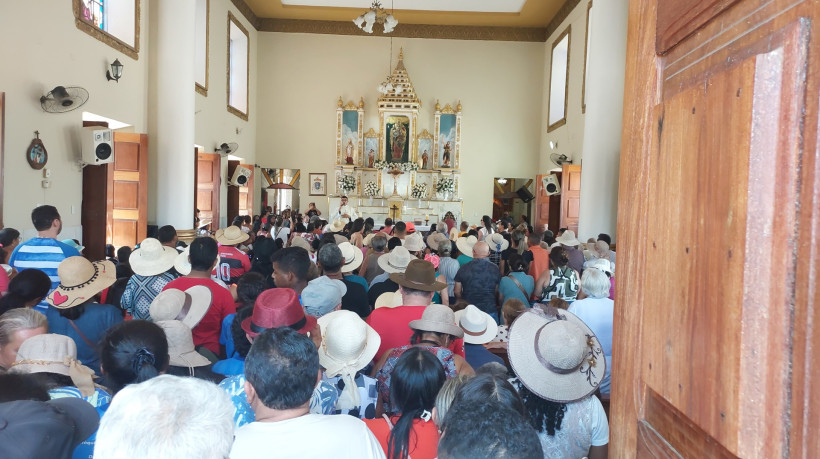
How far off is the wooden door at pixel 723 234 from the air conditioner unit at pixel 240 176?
1446cm

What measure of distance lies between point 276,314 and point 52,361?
0.88 meters

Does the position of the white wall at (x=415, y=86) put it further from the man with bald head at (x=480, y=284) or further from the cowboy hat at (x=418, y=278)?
Result: the cowboy hat at (x=418, y=278)

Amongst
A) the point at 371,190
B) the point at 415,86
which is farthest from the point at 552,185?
the point at 415,86

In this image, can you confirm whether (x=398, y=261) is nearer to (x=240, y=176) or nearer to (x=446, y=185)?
(x=240, y=176)

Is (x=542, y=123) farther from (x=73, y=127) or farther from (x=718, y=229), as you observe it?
(x=718, y=229)

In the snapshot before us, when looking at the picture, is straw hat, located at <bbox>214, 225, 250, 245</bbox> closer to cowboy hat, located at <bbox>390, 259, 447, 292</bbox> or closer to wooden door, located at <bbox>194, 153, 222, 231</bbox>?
cowboy hat, located at <bbox>390, 259, 447, 292</bbox>

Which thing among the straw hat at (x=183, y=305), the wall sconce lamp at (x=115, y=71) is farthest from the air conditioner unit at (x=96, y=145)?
the straw hat at (x=183, y=305)

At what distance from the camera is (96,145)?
779cm

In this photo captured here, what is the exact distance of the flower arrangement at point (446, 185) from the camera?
16839 millimetres

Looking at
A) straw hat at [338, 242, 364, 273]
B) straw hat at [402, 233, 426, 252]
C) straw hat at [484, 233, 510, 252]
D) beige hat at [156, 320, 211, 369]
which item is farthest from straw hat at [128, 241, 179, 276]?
straw hat at [484, 233, 510, 252]

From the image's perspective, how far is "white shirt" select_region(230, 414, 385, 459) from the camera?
5.13ft

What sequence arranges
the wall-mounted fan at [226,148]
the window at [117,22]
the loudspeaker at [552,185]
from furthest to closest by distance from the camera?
1. the wall-mounted fan at [226,148]
2. the loudspeaker at [552,185]
3. the window at [117,22]

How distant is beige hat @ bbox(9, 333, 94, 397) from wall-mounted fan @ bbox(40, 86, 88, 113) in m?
6.16

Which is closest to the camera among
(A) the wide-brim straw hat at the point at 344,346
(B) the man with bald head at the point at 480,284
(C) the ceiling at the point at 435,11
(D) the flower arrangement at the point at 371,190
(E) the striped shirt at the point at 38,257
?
(A) the wide-brim straw hat at the point at 344,346
